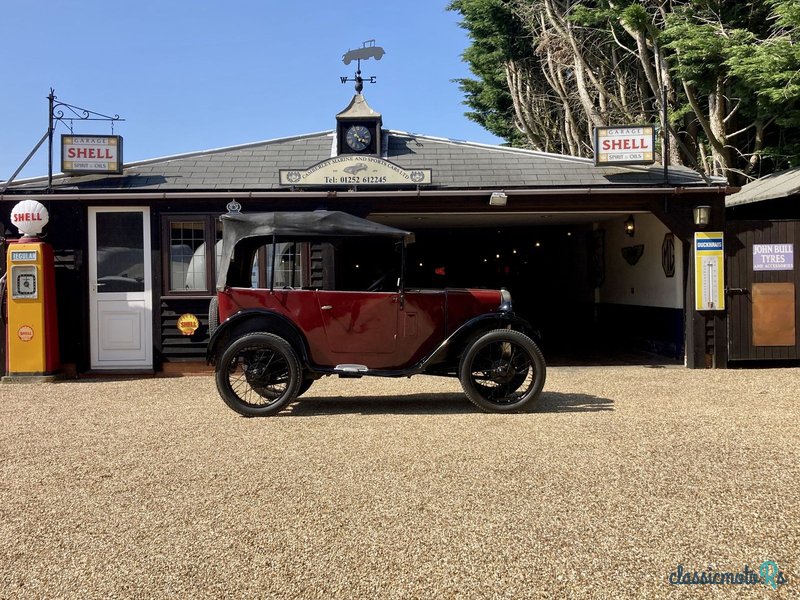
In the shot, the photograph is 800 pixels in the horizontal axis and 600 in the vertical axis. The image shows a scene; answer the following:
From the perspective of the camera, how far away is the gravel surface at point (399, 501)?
2.68 meters

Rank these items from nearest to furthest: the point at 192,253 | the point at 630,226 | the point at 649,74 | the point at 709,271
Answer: the point at 709,271, the point at 192,253, the point at 630,226, the point at 649,74

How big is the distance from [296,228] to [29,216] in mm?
4544

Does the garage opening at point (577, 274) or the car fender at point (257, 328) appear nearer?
Answer: the car fender at point (257, 328)

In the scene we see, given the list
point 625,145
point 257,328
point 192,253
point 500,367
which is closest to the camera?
point 500,367

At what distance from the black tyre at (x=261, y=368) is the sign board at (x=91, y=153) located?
4.90 meters

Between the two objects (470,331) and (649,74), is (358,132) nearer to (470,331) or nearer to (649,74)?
(470,331)

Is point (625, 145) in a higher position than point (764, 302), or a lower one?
higher

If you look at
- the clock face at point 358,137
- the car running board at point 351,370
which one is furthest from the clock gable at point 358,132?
the car running board at point 351,370

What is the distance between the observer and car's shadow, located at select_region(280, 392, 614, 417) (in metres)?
6.14

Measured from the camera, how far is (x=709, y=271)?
907cm

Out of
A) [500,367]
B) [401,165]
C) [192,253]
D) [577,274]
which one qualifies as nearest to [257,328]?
[500,367]

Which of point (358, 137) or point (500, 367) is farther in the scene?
point (358, 137)

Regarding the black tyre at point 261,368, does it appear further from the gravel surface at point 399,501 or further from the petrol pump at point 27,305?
the petrol pump at point 27,305

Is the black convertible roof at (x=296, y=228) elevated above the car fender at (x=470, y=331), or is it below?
above
